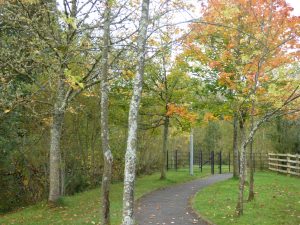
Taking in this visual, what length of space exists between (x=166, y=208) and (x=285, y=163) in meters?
15.0

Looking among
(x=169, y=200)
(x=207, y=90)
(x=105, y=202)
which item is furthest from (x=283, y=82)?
(x=105, y=202)

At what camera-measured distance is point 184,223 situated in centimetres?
1042

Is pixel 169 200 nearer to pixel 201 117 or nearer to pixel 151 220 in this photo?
pixel 151 220

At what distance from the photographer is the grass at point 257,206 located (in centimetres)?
1024

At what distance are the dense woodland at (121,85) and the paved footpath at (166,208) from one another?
168 centimetres

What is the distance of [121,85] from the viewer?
19156 millimetres

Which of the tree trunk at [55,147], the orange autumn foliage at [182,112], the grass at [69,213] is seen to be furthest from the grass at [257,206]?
the tree trunk at [55,147]

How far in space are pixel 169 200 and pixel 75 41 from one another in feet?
21.9

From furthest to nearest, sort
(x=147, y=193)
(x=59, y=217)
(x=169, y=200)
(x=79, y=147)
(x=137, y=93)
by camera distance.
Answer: (x=79, y=147)
(x=147, y=193)
(x=169, y=200)
(x=59, y=217)
(x=137, y=93)

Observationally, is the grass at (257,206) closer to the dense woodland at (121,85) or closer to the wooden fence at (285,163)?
the dense woodland at (121,85)

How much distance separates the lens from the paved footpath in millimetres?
10750

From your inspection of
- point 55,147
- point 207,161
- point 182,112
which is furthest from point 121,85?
point 207,161

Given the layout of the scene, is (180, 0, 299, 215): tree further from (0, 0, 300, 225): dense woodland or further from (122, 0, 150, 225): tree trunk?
(122, 0, 150, 225): tree trunk

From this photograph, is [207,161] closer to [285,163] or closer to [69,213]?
[285,163]
